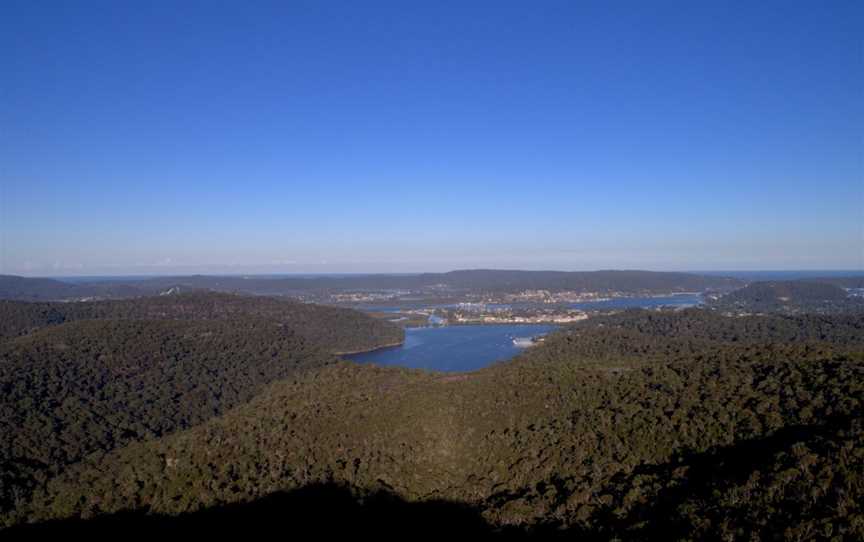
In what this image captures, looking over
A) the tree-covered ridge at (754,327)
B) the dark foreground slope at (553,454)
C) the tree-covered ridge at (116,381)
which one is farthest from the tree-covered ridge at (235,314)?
the dark foreground slope at (553,454)

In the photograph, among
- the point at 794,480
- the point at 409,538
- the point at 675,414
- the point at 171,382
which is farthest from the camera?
the point at 171,382

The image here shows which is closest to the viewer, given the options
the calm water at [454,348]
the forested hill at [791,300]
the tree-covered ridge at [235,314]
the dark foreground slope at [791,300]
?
the calm water at [454,348]

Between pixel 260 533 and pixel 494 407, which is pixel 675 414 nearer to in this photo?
pixel 494 407

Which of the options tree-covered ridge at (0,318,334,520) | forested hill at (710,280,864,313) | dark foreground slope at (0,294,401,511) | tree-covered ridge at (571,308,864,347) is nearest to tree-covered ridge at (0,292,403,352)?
dark foreground slope at (0,294,401,511)

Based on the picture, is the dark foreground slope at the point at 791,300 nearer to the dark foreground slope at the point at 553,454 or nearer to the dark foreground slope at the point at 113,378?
the dark foreground slope at the point at 553,454

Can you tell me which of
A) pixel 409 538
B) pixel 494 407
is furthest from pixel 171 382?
pixel 409 538
